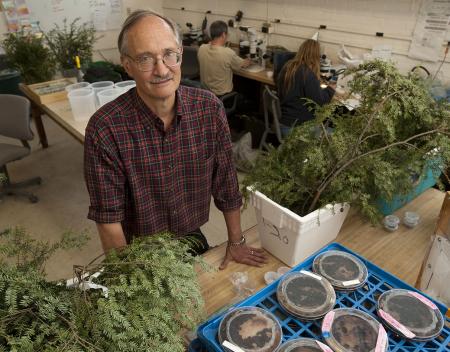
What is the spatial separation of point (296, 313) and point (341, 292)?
16cm

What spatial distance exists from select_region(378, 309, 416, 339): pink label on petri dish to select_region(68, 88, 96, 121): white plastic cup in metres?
2.42

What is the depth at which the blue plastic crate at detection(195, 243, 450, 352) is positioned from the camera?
78cm

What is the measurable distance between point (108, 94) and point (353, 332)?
7.77ft

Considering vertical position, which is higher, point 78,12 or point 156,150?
point 78,12

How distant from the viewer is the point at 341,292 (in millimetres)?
902

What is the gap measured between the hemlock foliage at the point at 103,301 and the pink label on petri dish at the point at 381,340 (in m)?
0.41

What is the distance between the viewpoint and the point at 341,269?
37.2 inches

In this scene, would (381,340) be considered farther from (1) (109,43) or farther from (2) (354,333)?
(1) (109,43)

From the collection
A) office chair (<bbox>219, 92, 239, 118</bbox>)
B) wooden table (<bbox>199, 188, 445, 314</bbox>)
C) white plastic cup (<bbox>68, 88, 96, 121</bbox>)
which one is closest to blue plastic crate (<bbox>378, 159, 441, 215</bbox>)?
wooden table (<bbox>199, 188, 445, 314</bbox>)

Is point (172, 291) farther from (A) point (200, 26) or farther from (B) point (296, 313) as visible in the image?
(A) point (200, 26)

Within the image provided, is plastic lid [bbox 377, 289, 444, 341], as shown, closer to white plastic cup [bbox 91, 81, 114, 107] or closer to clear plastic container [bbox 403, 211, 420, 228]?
clear plastic container [bbox 403, 211, 420, 228]

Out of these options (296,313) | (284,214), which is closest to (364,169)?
(284,214)

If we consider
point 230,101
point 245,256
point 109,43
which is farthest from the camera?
point 109,43

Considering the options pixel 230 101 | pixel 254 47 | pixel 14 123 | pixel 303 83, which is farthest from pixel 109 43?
pixel 303 83
